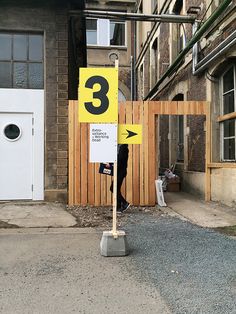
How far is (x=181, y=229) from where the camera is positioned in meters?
7.18

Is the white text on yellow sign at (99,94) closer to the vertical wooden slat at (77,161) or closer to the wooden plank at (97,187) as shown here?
the vertical wooden slat at (77,161)

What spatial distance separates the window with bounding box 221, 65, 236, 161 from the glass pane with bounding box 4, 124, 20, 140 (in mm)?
5220

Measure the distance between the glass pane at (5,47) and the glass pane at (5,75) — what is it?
0.56 feet

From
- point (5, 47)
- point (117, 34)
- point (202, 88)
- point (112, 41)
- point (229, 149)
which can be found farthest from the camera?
point (117, 34)

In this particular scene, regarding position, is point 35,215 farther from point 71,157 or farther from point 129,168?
point 129,168

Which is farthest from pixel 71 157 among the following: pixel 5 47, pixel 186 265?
pixel 186 265

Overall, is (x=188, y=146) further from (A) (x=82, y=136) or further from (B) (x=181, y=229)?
(B) (x=181, y=229)

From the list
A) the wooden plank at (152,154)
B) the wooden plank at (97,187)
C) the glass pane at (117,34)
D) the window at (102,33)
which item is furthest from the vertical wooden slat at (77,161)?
the glass pane at (117,34)

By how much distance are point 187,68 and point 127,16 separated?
8.41 feet

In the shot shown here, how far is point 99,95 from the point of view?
568 cm

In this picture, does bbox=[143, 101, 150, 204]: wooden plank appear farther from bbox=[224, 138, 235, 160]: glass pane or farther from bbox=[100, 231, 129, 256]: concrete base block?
bbox=[100, 231, 129, 256]: concrete base block

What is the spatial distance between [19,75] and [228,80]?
5310 millimetres

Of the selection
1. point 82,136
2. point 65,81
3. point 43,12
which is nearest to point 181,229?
point 82,136

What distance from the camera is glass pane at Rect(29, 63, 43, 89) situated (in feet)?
33.1
